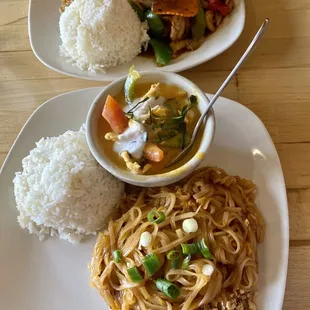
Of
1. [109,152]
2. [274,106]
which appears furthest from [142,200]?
[274,106]

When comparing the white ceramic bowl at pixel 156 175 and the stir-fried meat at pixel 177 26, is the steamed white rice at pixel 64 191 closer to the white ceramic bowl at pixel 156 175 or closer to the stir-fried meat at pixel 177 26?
the white ceramic bowl at pixel 156 175

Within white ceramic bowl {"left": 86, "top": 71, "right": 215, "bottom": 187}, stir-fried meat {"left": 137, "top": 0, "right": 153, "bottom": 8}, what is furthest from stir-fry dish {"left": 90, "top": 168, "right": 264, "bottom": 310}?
stir-fried meat {"left": 137, "top": 0, "right": 153, "bottom": 8}

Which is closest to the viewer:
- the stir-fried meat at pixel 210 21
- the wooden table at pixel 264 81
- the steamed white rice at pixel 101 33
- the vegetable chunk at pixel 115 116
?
the vegetable chunk at pixel 115 116

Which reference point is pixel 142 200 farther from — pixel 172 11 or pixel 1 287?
pixel 172 11

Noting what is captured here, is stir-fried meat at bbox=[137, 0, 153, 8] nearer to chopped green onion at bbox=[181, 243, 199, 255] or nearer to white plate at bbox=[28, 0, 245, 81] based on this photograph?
white plate at bbox=[28, 0, 245, 81]

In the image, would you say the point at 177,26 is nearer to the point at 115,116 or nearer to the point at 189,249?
the point at 115,116

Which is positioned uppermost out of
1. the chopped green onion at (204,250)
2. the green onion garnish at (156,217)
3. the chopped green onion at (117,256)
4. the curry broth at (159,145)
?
the curry broth at (159,145)

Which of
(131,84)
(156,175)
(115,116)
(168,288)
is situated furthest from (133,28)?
(168,288)

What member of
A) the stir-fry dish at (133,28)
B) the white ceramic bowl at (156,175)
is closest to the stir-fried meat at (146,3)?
the stir-fry dish at (133,28)
